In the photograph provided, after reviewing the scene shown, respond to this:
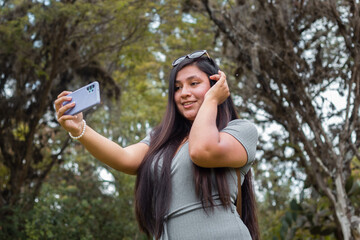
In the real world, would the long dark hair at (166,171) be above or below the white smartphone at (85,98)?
below

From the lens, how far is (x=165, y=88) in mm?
9781

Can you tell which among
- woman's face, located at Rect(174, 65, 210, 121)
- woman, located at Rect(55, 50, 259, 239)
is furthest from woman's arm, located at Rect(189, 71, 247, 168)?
woman's face, located at Rect(174, 65, 210, 121)

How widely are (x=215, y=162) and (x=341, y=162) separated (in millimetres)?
4121

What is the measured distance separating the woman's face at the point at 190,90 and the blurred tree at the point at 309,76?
368 centimetres

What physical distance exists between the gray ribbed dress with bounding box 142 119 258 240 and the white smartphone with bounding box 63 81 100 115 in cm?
42

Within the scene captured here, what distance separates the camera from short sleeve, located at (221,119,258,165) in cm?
203

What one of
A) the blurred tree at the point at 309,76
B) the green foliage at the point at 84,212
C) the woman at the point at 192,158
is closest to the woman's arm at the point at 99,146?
the woman at the point at 192,158

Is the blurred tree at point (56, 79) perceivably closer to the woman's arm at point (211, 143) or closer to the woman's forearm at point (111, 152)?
the woman's forearm at point (111, 152)

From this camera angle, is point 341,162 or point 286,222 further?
point 286,222

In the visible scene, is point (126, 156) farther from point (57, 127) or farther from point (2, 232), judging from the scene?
point (57, 127)

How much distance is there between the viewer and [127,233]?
8906 mm

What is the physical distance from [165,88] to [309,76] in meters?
3.92

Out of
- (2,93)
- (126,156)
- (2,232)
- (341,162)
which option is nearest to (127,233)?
(2,232)

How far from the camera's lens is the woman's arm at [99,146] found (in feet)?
6.64
